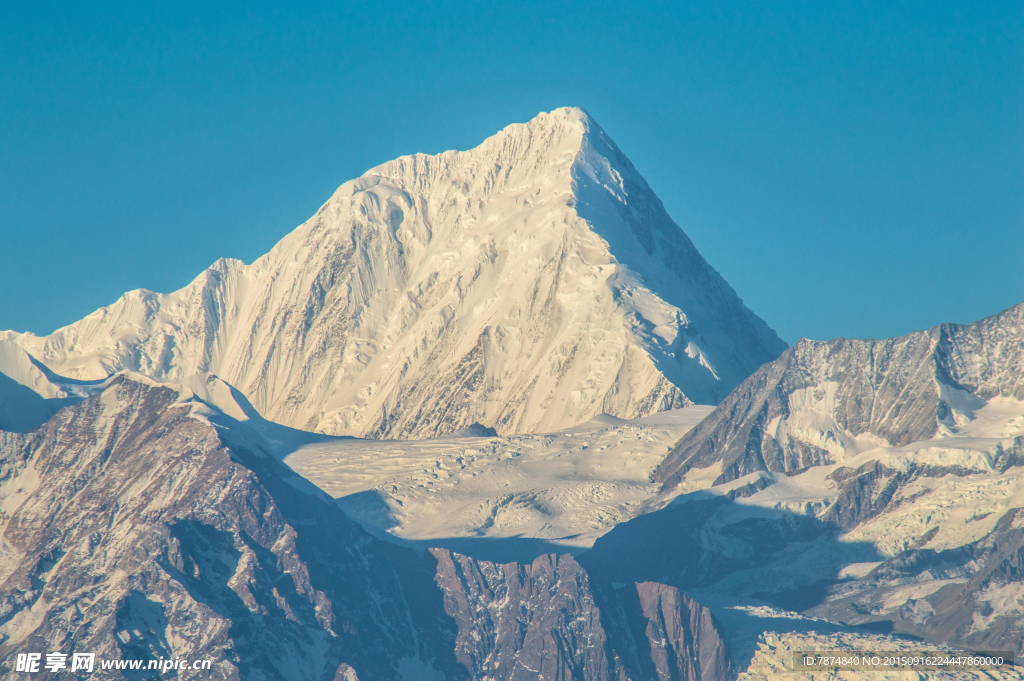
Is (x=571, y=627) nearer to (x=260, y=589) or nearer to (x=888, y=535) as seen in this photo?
(x=260, y=589)

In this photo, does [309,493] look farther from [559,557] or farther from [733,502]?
[733,502]

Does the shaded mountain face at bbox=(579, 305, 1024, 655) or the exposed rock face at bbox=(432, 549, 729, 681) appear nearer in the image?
the exposed rock face at bbox=(432, 549, 729, 681)

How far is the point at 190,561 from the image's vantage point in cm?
15025

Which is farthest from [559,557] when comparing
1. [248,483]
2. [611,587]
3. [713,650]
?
[248,483]

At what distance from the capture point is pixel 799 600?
174 metres

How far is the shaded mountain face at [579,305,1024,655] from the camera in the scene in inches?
6284

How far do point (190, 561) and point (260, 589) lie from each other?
648 cm

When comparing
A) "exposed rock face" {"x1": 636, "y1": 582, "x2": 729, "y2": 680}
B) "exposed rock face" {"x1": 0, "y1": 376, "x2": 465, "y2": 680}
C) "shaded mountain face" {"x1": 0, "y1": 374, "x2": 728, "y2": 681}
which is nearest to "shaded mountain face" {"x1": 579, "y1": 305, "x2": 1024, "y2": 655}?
"exposed rock face" {"x1": 636, "y1": 582, "x2": 729, "y2": 680}

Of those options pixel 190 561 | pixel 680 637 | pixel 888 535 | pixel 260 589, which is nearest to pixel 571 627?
pixel 680 637

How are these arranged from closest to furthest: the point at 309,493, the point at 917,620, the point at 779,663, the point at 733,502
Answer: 1. the point at 779,663
2. the point at 917,620
3. the point at 309,493
4. the point at 733,502

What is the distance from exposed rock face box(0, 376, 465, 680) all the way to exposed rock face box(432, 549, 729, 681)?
122 inches

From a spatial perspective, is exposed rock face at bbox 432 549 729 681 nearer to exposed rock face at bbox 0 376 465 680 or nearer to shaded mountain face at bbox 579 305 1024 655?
exposed rock face at bbox 0 376 465 680

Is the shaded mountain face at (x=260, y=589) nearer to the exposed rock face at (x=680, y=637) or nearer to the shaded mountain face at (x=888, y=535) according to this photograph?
the exposed rock face at (x=680, y=637)

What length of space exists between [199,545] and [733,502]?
222ft
